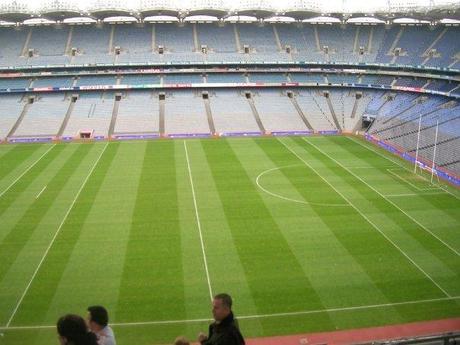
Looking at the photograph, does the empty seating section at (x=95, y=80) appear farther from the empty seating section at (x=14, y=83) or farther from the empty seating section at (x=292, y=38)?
the empty seating section at (x=292, y=38)

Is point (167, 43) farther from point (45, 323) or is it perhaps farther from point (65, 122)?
point (45, 323)

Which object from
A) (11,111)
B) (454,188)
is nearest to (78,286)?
(454,188)

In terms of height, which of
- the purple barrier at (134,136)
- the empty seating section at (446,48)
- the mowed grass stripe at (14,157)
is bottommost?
the mowed grass stripe at (14,157)

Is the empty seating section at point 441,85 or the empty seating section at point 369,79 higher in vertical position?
the empty seating section at point 369,79

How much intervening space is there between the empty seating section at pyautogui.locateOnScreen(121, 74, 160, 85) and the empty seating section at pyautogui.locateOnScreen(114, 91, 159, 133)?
1201 mm

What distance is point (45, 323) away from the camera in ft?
53.9

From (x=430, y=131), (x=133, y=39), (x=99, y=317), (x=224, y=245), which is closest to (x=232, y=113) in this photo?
(x=133, y=39)

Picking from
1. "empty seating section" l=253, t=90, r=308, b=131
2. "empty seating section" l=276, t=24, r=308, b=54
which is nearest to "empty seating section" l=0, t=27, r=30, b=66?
"empty seating section" l=253, t=90, r=308, b=131

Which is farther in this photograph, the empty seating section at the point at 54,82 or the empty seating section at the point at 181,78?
the empty seating section at the point at 181,78

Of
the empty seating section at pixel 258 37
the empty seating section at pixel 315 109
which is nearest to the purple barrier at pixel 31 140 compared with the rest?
the empty seating section at pixel 258 37

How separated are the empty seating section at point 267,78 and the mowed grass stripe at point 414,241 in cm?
2737

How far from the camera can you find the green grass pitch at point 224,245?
17.1 meters

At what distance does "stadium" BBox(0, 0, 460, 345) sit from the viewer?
1769 centimetres

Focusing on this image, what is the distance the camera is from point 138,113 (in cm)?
5238
